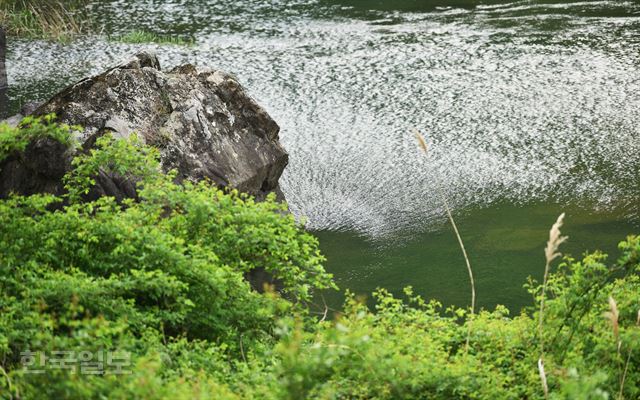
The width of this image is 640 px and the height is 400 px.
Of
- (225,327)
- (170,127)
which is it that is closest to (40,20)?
(170,127)

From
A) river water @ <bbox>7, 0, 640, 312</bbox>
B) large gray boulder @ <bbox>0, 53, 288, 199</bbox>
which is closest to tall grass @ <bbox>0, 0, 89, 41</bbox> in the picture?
river water @ <bbox>7, 0, 640, 312</bbox>

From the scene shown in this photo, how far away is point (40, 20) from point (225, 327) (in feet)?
32.1

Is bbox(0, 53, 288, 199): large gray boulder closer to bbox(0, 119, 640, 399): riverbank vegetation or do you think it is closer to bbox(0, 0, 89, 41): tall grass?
bbox(0, 119, 640, 399): riverbank vegetation

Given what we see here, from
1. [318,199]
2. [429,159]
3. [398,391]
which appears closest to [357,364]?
[398,391]

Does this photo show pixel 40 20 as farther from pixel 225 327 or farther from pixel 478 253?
pixel 225 327

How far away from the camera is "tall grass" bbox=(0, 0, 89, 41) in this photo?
12977mm

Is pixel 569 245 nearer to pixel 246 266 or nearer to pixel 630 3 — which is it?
pixel 246 266

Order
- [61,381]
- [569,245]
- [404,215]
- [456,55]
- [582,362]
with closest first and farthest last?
[61,381] < [582,362] < [569,245] < [404,215] < [456,55]

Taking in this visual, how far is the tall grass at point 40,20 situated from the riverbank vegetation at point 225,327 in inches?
337

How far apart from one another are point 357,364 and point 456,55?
Answer: 8.71 m

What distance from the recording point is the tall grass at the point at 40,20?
13.0 metres

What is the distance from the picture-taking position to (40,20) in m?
13.1

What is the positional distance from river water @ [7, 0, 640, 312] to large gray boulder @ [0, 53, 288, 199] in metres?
1.03

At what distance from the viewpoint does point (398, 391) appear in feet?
11.7
